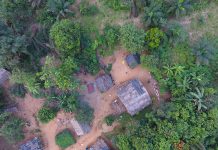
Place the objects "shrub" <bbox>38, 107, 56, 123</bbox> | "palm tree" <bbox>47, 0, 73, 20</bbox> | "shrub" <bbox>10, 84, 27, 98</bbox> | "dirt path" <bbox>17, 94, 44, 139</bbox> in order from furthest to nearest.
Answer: "dirt path" <bbox>17, 94, 44, 139</bbox> → "shrub" <bbox>10, 84, 27, 98</bbox> → "shrub" <bbox>38, 107, 56, 123</bbox> → "palm tree" <bbox>47, 0, 73, 20</bbox>

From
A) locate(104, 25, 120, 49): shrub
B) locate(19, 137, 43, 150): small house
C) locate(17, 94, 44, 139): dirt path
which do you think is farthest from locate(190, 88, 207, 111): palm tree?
locate(19, 137, 43, 150): small house

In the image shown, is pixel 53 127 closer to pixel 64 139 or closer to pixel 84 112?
pixel 64 139

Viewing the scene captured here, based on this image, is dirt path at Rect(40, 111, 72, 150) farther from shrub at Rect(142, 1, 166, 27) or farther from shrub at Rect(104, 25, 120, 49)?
shrub at Rect(142, 1, 166, 27)

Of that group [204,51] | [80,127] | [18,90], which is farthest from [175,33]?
[18,90]

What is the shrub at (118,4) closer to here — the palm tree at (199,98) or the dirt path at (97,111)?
the dirt path at (97,111)

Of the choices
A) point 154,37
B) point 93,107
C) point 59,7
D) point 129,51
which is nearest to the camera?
point 154,37
